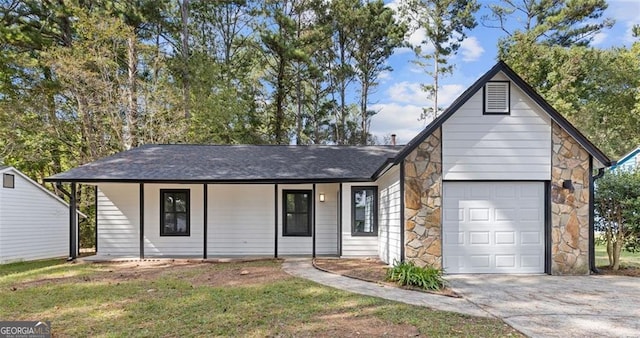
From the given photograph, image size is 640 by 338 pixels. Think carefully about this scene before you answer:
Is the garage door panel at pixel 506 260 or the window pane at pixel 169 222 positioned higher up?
the window pane at pixel 169 222

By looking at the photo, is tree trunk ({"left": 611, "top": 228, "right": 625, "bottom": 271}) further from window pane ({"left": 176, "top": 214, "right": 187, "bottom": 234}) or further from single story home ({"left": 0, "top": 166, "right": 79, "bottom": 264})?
single story home ({"left": 0, "top": 166, "right": 79, "bottom": 264})

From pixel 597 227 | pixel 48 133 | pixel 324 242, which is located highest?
pixel 48 133

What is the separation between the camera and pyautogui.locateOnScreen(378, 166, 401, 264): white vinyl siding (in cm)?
847

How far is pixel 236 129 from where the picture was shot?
2078cm

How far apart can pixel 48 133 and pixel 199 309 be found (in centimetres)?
1583

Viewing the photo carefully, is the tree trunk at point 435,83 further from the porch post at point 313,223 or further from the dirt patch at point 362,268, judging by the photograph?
the dirt patch at point 362,268

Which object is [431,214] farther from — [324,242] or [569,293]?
[324,242]

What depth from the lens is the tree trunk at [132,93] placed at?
1588 cm

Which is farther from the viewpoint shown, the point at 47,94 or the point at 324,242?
the point at 47,94

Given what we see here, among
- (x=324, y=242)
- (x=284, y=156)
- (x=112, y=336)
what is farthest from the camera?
(x=284, y=156)

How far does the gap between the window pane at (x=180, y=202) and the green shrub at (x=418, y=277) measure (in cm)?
699

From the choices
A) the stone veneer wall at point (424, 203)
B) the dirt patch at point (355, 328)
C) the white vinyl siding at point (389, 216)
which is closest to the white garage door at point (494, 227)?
the stone veneer wall at point (424, 203)

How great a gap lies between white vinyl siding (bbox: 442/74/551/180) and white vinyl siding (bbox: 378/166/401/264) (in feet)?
4.10

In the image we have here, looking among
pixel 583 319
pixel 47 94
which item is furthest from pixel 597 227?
pixel 47 94
